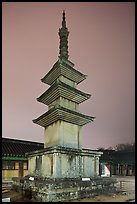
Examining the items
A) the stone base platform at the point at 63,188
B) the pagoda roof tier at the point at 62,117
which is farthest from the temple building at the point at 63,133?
the stone base platform at the point at 63,188

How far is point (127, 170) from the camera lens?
142 ft

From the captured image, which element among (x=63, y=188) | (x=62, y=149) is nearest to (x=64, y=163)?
(x=62, y=149)

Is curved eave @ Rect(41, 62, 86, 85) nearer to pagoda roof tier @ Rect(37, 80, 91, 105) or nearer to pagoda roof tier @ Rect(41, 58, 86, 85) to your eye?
pagoda roof tier @ Rect(41, 58, 86, 85)

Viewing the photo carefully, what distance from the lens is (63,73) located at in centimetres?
1494

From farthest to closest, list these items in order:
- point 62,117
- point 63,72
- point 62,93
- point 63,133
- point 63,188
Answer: point 63,72 → point 62,93 → point 63,133 → point 62,117 → point 63,188

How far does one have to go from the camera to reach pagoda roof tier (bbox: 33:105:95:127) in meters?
13.0

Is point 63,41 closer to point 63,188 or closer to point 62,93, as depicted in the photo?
point 62,93

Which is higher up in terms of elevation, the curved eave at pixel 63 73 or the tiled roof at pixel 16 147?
the curved eave at pixel 63 73

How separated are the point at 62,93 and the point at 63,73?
1.80 m

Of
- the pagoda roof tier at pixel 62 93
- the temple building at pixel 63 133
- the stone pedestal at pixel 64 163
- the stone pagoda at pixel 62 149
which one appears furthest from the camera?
the pagoda roof tier at pixel 62 93

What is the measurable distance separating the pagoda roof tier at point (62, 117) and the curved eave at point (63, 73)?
10.8 feet

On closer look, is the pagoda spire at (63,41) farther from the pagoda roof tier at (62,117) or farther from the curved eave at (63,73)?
the pagoda roof tier at (62,117)

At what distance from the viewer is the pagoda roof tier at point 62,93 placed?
13648 millimetres

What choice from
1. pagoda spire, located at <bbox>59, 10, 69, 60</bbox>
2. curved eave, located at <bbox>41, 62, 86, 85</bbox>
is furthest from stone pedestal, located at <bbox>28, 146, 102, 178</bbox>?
pagoda spire, located at <bbox>59, 10, 69, 60</bbox>
